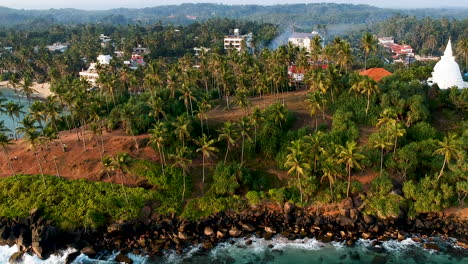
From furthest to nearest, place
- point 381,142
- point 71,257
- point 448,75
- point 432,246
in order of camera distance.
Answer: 1. point 448,75
2. point 381,142
3. point 432,246
4. point 71,257

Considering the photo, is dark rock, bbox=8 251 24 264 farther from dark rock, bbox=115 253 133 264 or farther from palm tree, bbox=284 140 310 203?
palm tree, bbox=284 140 310 203

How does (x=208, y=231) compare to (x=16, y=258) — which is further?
(x=208, y=231)

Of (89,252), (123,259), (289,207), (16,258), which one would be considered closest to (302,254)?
(289,207)

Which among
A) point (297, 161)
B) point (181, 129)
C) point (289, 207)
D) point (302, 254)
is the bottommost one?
point (302, 254)

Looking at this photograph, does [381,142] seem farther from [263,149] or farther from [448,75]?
[448,75]

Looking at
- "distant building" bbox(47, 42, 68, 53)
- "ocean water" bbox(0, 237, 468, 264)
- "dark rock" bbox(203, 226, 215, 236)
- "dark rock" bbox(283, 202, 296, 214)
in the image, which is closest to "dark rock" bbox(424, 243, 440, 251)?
"ocean water" bbox(0, 237, 468, 264)

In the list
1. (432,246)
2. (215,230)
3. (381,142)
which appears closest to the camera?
(432,246)

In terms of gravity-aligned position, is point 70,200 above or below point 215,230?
above
